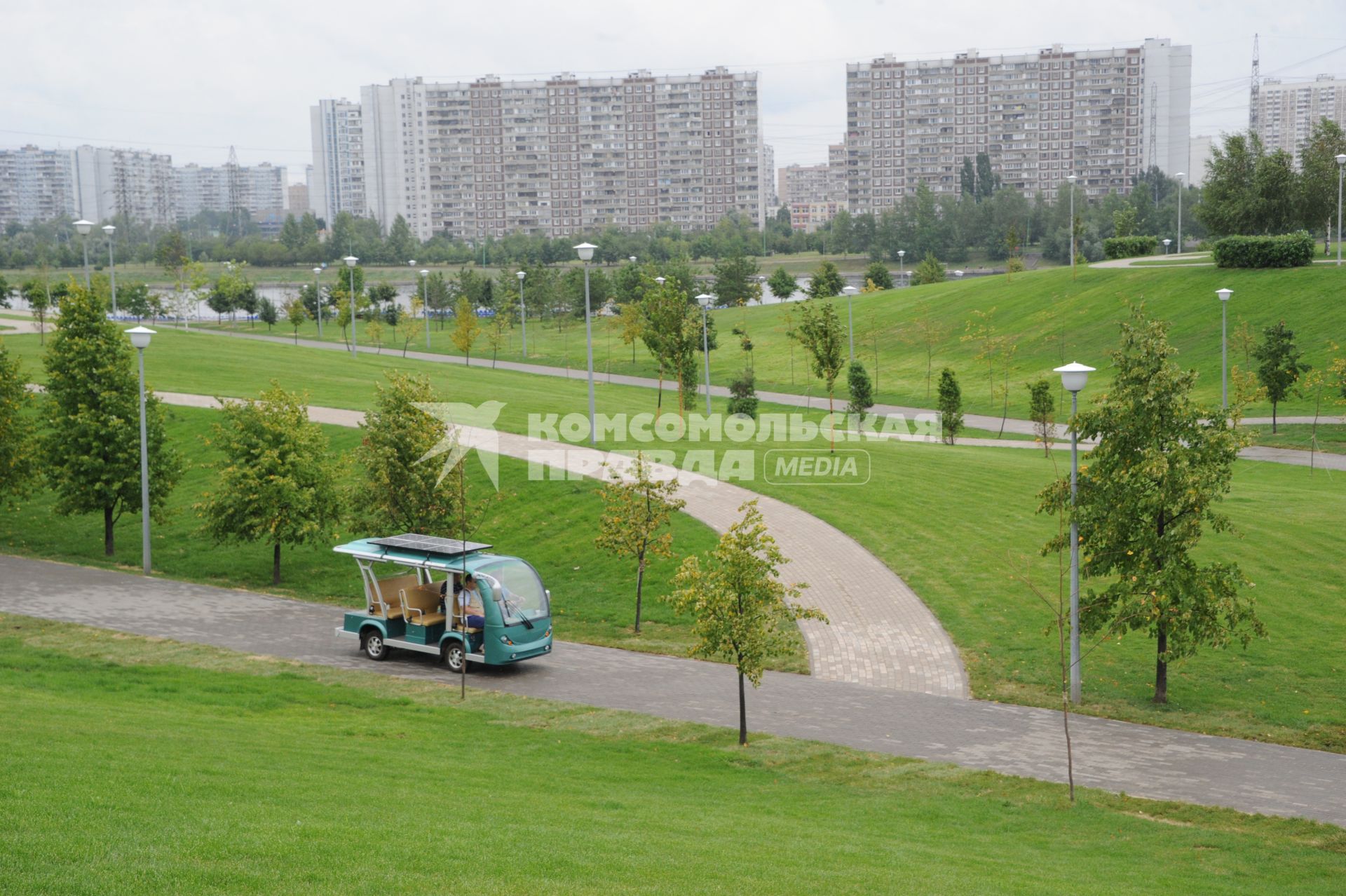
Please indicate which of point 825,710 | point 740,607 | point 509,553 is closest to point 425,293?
point 509,553

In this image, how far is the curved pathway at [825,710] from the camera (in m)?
12.6

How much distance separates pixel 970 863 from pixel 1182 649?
6999 mm

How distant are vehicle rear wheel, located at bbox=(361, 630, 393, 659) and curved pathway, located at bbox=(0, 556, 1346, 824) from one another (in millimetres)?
209

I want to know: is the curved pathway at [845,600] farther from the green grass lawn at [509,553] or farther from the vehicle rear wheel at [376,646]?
the vehicle rear wheel at [376,646]

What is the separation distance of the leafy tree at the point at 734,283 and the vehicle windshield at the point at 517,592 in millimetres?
66353

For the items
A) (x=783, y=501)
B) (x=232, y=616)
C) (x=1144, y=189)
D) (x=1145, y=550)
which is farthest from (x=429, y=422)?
(x=1144, y=189)

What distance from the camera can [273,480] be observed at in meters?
21.5

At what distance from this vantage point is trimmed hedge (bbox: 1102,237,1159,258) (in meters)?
70.6

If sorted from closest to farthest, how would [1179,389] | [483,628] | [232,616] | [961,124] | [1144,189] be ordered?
[1179,389] → [483,628] → [232,616] → [1144,189] → [961,124]

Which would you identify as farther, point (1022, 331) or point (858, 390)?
point (1022, 331)

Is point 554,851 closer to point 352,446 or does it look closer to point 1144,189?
point 352,446

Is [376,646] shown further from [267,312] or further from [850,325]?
[267,312]

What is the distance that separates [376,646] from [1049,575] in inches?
471

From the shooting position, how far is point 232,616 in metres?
19.8
